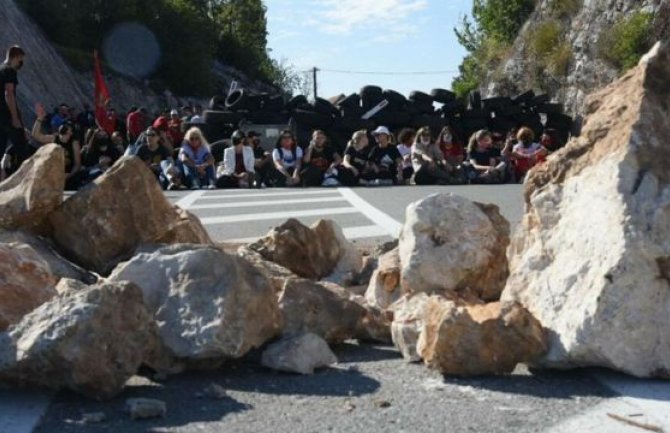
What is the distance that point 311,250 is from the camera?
6.48m

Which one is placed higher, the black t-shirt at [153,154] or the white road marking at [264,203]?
the black t-shirt at [153,154]

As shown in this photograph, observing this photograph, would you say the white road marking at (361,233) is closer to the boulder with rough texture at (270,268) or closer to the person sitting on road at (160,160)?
the boulder with rough texture at (270,268)

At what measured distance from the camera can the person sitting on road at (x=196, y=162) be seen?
19.0m

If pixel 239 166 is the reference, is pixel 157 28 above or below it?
above

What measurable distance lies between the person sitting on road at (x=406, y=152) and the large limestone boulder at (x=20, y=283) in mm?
15526

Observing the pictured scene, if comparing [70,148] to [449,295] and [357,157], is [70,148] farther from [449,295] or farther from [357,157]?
[449,295]

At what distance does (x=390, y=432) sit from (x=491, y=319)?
86cm

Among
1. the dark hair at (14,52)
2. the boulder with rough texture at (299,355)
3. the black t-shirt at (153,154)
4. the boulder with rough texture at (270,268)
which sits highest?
the dark hair at (14,52)

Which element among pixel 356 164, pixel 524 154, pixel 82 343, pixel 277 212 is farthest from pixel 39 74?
pixel 82 343

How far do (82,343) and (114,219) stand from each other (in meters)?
2.24

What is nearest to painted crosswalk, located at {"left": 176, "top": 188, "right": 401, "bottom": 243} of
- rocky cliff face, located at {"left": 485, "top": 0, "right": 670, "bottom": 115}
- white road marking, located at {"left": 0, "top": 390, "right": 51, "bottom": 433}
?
white road marking, located at {"left": 0, "top": 390, "right": 51, "bottom": 433}

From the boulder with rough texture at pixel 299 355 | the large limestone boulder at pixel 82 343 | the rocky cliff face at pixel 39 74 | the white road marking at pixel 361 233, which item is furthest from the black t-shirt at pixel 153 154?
the rocky cliff face at pixel 39 74

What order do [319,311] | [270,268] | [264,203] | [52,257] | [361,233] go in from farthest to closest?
[264,203], [361,233], [52,257], [270,268], [319,311]

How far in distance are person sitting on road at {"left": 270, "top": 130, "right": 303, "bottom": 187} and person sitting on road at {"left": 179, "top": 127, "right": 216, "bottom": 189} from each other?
3.88 ft
